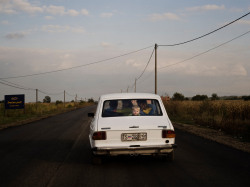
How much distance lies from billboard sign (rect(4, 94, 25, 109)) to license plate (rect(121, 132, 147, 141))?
2632 cm

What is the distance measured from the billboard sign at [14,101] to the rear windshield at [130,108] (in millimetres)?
25447

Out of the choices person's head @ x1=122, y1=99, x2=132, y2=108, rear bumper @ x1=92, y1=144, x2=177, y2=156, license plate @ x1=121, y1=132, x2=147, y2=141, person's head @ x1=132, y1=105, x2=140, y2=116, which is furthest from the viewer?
person's head @ x1=122, y1=99, x2=132, y2=108

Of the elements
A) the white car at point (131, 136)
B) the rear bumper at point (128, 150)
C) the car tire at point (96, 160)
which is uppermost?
the white car at point (131, 136)

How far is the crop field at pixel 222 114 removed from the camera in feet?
48.7

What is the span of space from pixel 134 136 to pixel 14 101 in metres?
27.0

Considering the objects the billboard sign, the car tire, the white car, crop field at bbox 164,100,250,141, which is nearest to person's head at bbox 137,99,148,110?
the white car

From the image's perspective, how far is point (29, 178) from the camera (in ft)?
18.4

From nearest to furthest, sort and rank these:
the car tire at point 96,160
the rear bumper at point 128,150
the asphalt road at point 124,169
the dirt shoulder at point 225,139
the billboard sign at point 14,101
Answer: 1. the asphalt road at point 124,169
2. the rear bumper at point 128,150
3. the car tire at point 96,160
4. the dirt shoulder at point 225,139
5. the billboard sign at point 14,101

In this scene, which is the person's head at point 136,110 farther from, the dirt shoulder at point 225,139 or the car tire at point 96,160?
the dirt shoulder at point 225,139

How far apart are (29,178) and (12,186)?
0.56 metres

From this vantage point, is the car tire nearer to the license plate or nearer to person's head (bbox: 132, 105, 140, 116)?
the license plate

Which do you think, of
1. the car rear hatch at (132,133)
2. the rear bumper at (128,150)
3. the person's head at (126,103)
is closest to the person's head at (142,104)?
the person's head at (126,103)

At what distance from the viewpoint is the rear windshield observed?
7012mm

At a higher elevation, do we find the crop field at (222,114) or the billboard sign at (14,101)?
the billboard sign at (14,101)
